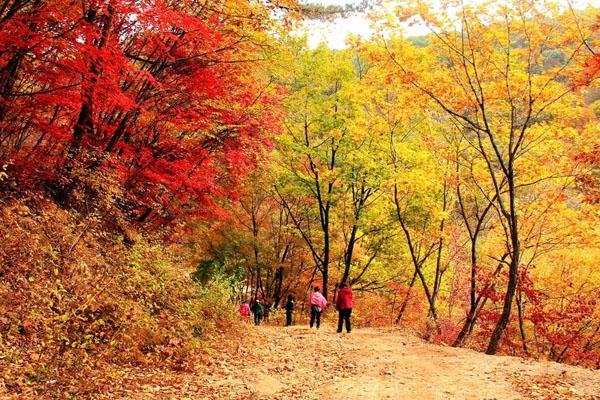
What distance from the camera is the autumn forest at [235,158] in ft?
24.0

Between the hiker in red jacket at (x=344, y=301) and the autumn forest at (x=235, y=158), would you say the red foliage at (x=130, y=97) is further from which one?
the hiker in red jacket at (x=344, y=301)

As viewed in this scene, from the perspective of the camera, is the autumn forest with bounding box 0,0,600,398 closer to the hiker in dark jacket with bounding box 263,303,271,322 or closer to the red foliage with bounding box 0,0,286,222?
the red foliage with bounding box 0,0,286,222

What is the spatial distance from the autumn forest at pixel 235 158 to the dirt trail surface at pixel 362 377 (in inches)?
26.2

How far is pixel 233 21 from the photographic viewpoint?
10.4 m

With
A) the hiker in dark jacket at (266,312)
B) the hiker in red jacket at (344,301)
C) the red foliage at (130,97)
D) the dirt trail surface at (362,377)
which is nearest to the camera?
the dirt trail surface at (362,377)

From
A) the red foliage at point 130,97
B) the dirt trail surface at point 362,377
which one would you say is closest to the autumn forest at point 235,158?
the red foliage at point 130,97

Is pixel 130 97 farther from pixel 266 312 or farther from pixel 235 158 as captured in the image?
pixel 266 312

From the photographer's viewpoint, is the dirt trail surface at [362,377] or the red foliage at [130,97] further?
the red foliage at [130,97]

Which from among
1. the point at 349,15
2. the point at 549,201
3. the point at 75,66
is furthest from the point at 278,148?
the point at 75,66

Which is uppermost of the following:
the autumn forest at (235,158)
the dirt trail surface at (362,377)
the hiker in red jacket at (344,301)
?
the autumn forest at (235,158)

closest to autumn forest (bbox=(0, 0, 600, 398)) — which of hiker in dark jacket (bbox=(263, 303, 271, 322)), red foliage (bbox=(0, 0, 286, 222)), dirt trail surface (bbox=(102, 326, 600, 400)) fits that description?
red foliage (bbox=(0, 0, 286, 222))

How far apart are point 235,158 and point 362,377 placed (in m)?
6.98

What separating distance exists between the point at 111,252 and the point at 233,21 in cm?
561

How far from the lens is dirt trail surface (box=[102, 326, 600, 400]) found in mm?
7059
